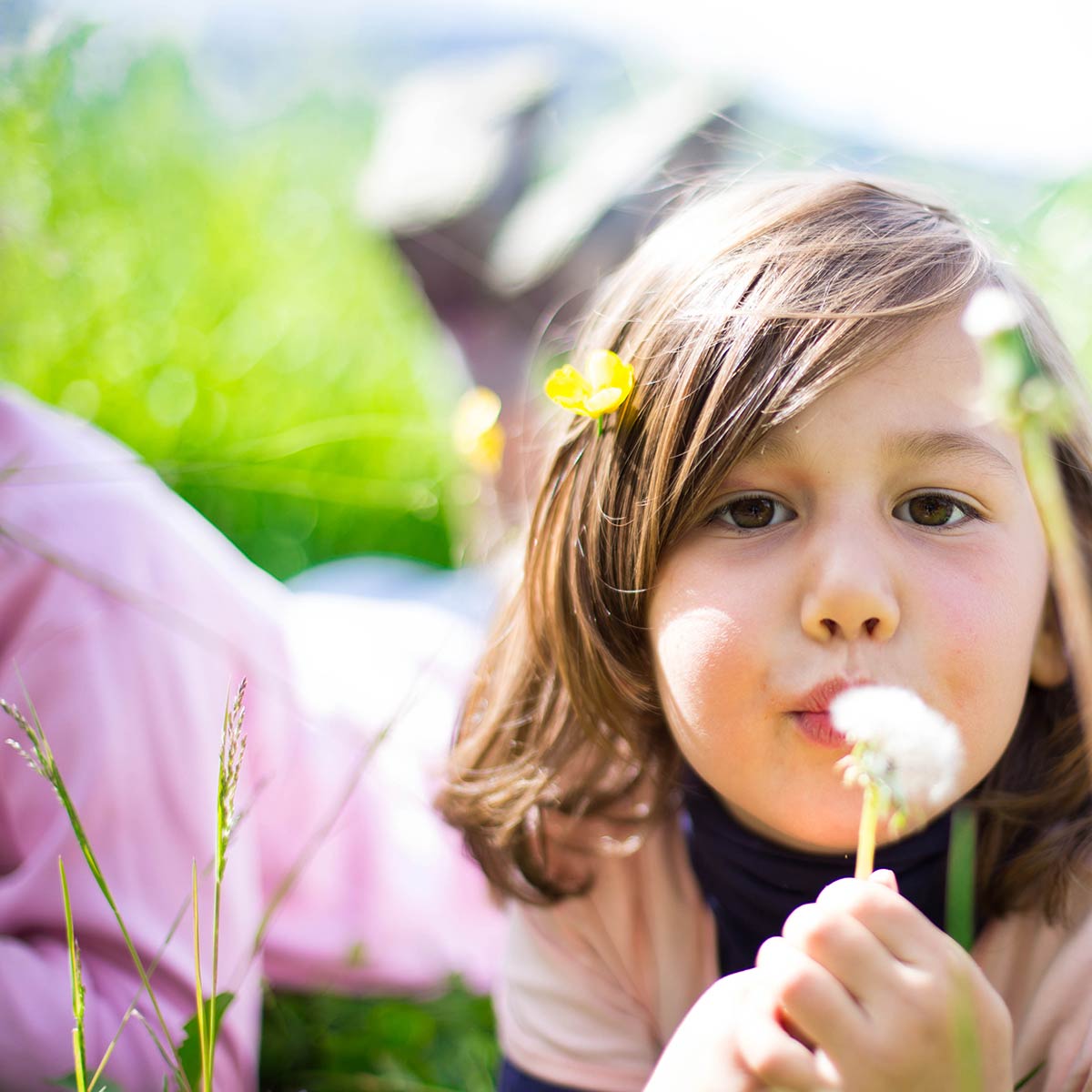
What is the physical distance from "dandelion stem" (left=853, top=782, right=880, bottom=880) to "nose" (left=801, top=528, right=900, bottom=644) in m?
0.16

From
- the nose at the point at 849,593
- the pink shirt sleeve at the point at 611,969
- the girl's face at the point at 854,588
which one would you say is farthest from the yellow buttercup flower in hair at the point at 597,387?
the pink shirt sleeve at the point at 611,969

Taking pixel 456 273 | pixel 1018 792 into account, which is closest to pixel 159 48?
pixel 456 273

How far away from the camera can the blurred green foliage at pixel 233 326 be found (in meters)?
2.39

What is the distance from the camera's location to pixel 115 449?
4.84 ft

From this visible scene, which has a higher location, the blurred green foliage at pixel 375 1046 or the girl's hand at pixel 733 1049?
the girl's hand at pixel 733 1049

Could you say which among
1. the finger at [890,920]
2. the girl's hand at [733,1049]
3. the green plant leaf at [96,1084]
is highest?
the finger at [890,920]

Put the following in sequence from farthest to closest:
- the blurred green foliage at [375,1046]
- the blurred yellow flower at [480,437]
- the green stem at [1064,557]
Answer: the blurred yellow flower at [480,437] < the blurred green foliage at [375,1046] < the green stem at [1064,557]

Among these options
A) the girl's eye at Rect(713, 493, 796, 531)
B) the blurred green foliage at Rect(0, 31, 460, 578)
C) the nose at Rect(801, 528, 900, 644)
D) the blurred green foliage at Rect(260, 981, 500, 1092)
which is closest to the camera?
the nose at Rect(801, 528, 900, 644)

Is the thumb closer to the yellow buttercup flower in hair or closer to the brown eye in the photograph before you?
the brown eye

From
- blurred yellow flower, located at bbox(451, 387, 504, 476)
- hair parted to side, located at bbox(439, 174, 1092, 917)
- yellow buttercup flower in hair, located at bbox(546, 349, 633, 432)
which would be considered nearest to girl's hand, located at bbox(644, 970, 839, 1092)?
hair parted to side, located at bbox(439, 174, 1092, 917)

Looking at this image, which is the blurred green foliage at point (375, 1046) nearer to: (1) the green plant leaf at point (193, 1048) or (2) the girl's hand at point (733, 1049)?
(1) the green plant leaf at point (193, 1048)

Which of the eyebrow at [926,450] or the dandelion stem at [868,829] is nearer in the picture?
the dandelion stem at [868,829]

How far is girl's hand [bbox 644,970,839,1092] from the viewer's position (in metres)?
0.73

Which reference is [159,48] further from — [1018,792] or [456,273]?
[1018,792]
